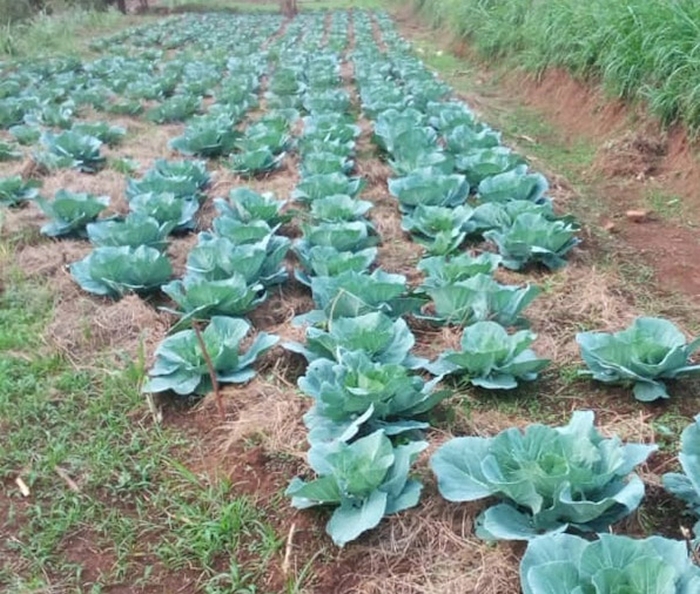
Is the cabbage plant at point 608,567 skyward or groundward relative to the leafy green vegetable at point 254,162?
skyward

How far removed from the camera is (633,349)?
2.20 metres

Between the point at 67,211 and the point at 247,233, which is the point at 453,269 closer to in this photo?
the point at 247,233

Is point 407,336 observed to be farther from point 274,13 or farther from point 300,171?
point 274,13

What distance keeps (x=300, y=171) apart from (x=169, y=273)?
1.62 meters

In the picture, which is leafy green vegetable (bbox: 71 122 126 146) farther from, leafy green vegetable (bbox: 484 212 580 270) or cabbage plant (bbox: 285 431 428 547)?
cabbage plant (bbox: 285 431 428 547)

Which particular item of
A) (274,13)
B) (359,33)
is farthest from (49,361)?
(274,13)

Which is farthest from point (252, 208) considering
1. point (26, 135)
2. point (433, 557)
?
point (26, 135)

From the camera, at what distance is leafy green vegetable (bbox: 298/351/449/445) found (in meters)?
2.00

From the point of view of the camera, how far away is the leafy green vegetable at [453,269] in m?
2.79

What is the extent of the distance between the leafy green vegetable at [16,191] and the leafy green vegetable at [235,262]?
1470 mm

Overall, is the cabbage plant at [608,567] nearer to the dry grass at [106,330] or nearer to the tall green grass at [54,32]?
the dry grass at [106,330]

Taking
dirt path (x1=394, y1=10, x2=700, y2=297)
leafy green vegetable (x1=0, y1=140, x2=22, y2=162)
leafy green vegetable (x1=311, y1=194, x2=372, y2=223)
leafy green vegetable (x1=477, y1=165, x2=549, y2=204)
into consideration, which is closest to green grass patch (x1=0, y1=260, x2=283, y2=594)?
leafy green vegetable (x1=311, y1=194, x2=372, y2=223)

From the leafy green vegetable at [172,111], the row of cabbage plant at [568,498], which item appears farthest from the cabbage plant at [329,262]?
the leafy green vegetable at [172,111]

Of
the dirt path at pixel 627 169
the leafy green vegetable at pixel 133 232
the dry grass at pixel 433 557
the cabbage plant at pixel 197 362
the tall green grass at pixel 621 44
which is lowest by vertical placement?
the dirt path at pixel 627 169
